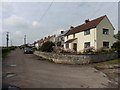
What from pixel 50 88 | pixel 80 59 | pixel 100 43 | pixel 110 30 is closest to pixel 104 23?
pixel 110 30

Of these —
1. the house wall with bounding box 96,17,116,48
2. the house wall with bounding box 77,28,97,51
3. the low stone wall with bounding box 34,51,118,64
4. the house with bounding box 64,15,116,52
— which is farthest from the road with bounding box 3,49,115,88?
the house wall with bounding box 96,17,116,48

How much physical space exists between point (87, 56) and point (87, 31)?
12940 millimetres

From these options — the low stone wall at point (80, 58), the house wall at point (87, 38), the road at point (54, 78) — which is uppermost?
the house wall at point (87, 38)

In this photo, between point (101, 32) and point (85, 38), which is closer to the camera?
point (101, 32)

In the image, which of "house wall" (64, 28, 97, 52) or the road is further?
"house wall" (64, 28, 97, 52)

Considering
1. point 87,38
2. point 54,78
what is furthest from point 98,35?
point 54,78

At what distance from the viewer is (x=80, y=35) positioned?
29031mm

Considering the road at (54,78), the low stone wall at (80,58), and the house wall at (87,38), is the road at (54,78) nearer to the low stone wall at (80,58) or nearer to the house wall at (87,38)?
the low stone wall at (80,58)

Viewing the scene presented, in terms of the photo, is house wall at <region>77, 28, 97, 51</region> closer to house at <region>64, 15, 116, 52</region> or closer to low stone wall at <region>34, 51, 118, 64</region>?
house at <region>64, 15, 116, 52</region>

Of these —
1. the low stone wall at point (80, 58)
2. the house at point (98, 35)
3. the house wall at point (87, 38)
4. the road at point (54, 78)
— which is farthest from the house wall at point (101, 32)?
the road at point (54, 78)

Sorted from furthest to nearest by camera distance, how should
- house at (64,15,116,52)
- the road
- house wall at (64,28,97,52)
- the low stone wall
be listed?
house wall at (64,28,97,52), house at (64,15,116,52), the low stone wall, the road

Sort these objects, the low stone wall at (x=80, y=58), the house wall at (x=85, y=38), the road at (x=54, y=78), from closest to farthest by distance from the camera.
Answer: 1. the road at (x=54, y=78)
2. the low stone wall at (x=80, y=58)
3. the house wall at (x=85, y=38)

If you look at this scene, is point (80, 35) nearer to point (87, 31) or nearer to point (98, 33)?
point (87, 31)

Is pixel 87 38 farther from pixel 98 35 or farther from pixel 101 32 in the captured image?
pixel 101 32
